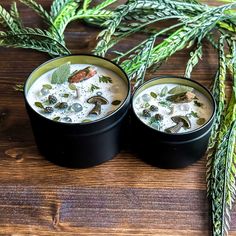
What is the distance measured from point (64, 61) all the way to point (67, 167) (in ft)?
0.51

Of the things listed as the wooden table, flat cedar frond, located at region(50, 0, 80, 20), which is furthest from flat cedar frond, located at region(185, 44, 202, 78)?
flat cedar frond, located at region(50, 0, 80, 20)

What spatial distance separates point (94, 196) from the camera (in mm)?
723

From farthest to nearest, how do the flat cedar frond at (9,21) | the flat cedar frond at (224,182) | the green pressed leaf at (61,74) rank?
the flat cedar frond at (9,21)
the green pressed leaf at (61,74)
the flat cedar frond at (224,182)

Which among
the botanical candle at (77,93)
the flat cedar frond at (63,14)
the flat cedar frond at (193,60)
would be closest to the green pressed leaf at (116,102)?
the botanical candle at (77,93)

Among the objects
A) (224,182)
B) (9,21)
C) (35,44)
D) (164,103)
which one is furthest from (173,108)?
(9,21)

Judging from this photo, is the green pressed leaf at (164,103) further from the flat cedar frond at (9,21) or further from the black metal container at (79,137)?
the flat cedar frond at (9,21)

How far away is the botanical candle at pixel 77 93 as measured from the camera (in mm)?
734

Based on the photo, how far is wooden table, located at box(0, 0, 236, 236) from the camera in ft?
2.25

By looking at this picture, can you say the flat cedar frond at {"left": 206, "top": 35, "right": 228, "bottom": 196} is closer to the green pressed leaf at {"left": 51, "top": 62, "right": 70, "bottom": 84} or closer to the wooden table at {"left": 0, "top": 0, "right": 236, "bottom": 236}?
Result: the wooden table at {"left": 0, "top": 0, "right": 236, "bottom": 236}

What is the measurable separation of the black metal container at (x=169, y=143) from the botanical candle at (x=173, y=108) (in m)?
0.01

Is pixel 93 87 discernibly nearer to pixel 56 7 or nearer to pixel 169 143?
pixel 169 143

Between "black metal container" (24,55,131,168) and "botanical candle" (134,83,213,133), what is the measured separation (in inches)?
1.2

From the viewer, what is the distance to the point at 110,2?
98cm

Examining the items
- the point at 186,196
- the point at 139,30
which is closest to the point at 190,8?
the point at 139,30
